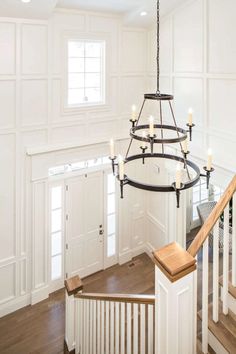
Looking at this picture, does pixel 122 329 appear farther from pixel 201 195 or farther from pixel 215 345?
pixel 201 195

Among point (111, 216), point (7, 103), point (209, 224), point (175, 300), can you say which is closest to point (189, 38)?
point (7, 103)

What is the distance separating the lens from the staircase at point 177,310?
1.80m

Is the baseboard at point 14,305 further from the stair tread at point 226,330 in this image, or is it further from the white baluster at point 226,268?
the white baluster at point 226,268

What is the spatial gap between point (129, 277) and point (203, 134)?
3097mm

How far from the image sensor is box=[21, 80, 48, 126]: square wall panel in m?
4.98

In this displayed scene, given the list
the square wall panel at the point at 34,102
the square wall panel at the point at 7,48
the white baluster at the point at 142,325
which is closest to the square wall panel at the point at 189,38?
the square wall panel at the point at 34,102

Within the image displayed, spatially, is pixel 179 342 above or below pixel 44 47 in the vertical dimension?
below

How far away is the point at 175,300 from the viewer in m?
1.77

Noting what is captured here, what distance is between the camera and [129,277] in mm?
6422

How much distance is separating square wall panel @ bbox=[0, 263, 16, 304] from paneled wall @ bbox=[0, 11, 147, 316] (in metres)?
0.02

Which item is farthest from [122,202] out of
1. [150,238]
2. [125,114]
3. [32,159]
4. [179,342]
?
[179,342]

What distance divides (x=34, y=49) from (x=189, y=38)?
7.59ft

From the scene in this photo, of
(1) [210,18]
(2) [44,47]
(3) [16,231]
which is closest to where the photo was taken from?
(1) [210,18]

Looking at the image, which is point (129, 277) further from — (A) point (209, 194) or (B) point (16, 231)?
(A) point (209, 194)
